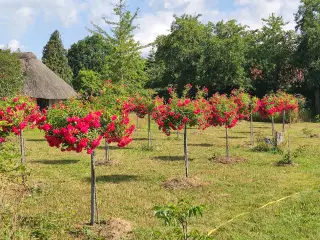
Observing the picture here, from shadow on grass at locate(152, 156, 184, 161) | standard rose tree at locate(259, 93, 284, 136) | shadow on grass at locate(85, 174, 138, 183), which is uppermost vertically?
standard rose tree at locate(259, 93, 284, 136)

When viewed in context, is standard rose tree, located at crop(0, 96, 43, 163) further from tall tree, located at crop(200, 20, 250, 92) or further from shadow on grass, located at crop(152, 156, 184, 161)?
tall tree, located at crop(200, 20, 250, 92)

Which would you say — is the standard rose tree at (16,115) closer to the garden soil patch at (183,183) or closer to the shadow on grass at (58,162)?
→ the shadow on grass at (58,162)

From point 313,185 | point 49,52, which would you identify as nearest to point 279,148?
point 313,185

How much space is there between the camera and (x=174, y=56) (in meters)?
45.2

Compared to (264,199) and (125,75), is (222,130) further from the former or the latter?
(264,199)

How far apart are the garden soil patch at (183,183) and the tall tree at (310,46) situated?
29837mm

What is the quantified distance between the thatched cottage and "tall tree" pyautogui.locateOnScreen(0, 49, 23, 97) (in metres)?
7.33

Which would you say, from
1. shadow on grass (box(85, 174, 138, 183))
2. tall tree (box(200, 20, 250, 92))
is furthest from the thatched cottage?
shadow on grass (box(85, 174, 138, 183))

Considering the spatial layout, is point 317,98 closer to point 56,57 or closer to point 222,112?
point 222,112

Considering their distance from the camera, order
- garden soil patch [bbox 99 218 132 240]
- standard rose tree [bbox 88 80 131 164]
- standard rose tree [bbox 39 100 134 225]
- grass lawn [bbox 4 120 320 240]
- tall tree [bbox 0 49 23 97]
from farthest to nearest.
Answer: tall tree [bbox 0 49 23 97] → standard rose tree [bbox 88 80 131 164] → grass lawn [bbox 4 120 320 240] → standard rose tree [bbox 39 100 134 225] → garden soil patch [bbox 99 218 132 240]

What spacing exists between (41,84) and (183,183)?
85.9ft

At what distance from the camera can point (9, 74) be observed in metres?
25.4

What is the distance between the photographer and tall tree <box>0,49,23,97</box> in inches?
963

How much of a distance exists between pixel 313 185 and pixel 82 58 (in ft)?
181
